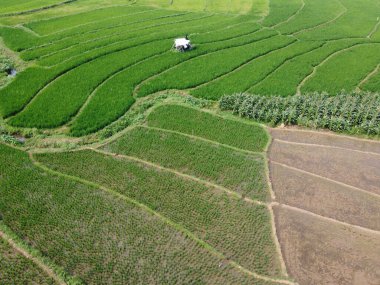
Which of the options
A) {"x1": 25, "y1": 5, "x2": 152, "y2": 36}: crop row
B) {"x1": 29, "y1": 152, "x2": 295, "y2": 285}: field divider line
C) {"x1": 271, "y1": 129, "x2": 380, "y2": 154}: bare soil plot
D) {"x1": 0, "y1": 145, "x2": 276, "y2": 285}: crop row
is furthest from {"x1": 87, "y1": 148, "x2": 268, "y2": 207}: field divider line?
{"x1": 25, "y1": 5, "x2": 152, "y2": 36}: crop row

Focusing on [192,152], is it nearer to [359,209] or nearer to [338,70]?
[359,209]

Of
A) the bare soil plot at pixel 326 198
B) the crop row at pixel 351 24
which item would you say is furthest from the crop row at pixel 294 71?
the bare soil plot at pixel 326 198

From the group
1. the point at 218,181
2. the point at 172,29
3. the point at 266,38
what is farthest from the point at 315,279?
the point at 172,29

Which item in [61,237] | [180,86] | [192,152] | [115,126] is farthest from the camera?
[180,86]

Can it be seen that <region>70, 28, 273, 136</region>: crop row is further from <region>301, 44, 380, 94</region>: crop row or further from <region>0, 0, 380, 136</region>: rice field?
<region>301, 44, 380, 94</region>: crop row

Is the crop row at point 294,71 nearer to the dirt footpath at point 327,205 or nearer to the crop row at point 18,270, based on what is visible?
the dirt footpath at point 327,205
